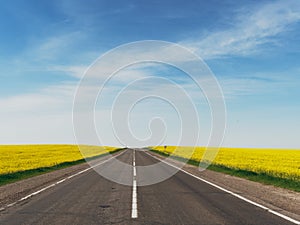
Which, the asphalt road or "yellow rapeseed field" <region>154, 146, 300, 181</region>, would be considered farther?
"yellow rapeseed field" <region>154, 146, 300, 181</region>

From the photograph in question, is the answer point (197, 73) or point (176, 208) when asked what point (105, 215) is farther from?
point (197, 73)

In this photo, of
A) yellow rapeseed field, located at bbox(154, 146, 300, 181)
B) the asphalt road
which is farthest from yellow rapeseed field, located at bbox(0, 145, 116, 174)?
yellow rapeseed field, located at bbox(154, 146, 300, 181)

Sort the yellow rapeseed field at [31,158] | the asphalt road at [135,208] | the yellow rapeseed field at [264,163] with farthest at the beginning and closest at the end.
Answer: the yellow rapeseed field at [31,158]
the yellow rapeseed field at [264,163]
the asphalt road at [135,208]

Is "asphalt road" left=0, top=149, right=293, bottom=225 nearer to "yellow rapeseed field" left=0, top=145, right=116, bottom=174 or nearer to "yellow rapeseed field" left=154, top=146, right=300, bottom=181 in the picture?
"yellow rapeseed field" left=154, top=146, right=300, bottom=181

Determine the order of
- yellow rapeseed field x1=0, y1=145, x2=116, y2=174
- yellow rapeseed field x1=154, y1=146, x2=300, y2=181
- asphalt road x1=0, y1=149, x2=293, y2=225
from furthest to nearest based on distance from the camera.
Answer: yellow rapeseed field x1=0, y1=145, x2=116, y2=174 < yellow rapeseed field x1=154, y1=146, x2=300, y2=181 < asphalt road x1=0, y1=149, x2=293, y2=225

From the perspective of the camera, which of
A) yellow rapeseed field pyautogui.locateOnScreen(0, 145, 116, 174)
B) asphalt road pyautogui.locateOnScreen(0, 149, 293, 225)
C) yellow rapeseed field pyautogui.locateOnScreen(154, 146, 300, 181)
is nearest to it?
asphalt road pyautogui.locateOnScreen(0, 149, 293, 225)

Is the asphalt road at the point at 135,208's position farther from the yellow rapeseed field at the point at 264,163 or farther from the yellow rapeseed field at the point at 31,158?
the yellow rapeseed field at the point at 31,158

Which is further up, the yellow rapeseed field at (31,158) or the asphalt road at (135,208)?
the yellow rapeseed field at (31,158)

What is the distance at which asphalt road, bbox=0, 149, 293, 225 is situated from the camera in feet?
28.0

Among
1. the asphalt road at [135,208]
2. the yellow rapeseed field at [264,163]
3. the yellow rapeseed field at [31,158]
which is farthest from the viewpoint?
the yellow rapeseed field at [31,158]

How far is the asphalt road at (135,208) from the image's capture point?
8.54 metres

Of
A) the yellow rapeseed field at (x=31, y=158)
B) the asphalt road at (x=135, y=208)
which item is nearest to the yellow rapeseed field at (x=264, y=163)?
the asphalt road at (x=135, y=208)

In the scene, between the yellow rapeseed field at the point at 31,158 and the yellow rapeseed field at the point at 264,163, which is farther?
the yellow rapeseed field at the point at 31,158

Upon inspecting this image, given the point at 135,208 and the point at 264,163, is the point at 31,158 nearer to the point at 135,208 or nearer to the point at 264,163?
the point at 264,163
